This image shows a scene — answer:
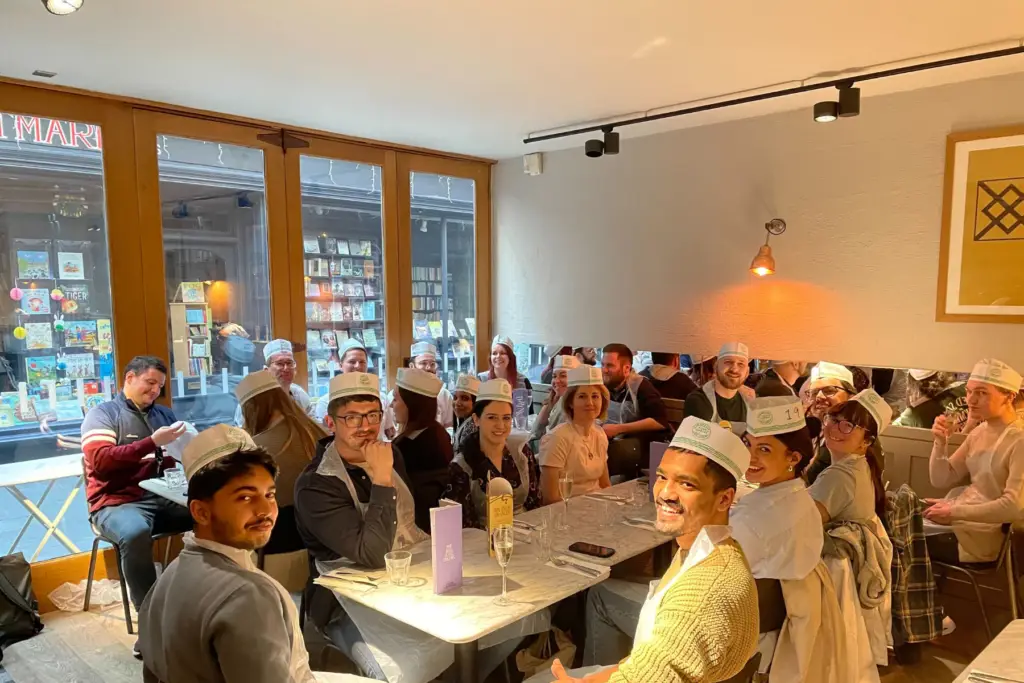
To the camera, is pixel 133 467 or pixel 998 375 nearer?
pixel 998 375

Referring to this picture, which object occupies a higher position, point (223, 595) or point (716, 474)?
point (716, 474)

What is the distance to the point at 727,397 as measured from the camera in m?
4.23

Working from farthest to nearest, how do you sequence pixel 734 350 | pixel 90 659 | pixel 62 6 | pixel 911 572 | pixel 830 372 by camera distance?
pixel 734 350 < pixel 830 372 < pixel 90 659 < pixel 911 572 < pixel 62 6

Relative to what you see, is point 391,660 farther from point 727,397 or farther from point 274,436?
point 727,397

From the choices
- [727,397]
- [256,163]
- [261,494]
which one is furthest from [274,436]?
[727,397]

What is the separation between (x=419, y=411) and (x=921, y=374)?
9.29 feet

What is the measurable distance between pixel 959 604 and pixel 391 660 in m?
3.25

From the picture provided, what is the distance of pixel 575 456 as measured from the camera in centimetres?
337

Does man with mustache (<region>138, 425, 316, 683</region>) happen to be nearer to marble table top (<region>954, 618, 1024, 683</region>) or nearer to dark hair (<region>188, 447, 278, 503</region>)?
dark hair (<region>188, 447, 278, 503</region>)

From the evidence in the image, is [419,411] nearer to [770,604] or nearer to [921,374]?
[770,604]

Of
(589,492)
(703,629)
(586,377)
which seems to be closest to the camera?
(703,629)

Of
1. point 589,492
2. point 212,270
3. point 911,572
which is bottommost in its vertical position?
point 911,572

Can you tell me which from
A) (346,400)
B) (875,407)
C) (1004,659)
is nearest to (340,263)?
(346,400)

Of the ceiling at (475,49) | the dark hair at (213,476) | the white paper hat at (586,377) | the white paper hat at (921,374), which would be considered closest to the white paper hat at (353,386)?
the dark hair at (213,476)
